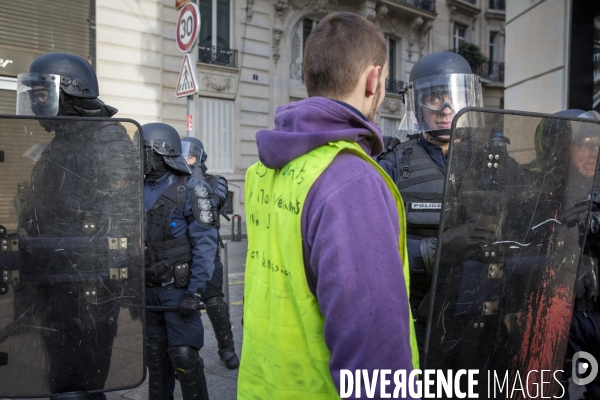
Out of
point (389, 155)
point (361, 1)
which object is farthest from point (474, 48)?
point (389, 155)

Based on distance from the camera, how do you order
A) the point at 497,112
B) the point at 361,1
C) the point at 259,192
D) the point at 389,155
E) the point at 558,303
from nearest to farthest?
the point at 259,192 → the point at 497,112 → the point at 558,303 → the point at 389,155 → the point at 361,1

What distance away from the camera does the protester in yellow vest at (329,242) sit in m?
1.06

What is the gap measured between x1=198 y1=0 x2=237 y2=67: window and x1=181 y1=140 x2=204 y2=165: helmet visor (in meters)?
9.40

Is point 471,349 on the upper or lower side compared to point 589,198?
lower

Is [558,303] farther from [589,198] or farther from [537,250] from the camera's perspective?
[589,198]

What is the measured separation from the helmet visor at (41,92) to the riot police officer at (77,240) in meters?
0.45

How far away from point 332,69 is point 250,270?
0.62m

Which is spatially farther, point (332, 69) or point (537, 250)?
point (537, 250)

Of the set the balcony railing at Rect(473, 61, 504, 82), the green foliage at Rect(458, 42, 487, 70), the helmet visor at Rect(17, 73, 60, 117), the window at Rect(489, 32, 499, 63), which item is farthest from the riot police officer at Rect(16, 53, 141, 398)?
the window at Rect(489, 32, 499, 63)

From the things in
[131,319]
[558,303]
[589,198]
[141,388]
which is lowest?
[141,388]

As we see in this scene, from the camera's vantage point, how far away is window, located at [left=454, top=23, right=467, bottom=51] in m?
21.5

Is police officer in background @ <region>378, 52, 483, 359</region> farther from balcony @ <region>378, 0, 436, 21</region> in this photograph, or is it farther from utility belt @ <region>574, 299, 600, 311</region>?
balcony @ <region>378, 0, 436, 21</region>

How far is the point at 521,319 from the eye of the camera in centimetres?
193

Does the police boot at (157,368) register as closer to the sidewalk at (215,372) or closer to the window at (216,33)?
the sidewalk at (215,372)
